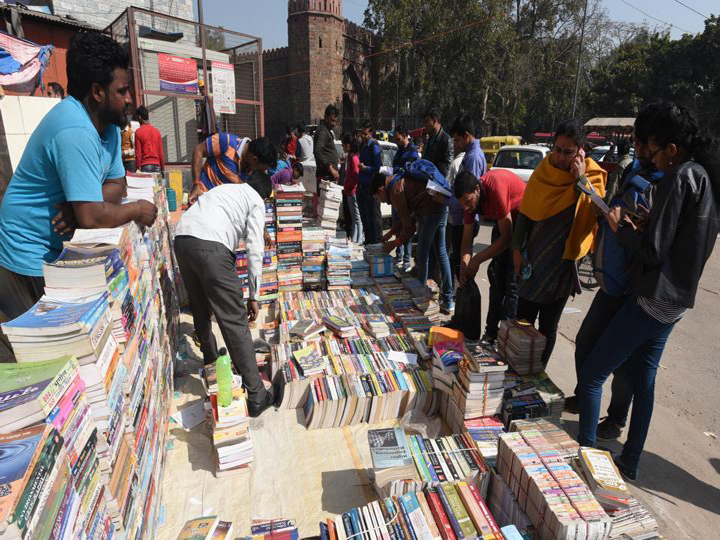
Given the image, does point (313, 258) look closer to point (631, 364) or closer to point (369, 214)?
point (369, 214)

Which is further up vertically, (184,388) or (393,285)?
(393,285)

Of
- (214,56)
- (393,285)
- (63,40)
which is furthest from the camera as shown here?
(63,40)

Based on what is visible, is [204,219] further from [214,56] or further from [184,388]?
[214,56]

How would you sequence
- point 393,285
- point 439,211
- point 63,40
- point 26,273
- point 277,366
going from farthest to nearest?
point 63,40 < point 393,285 < point 439,211 < point 277,366 < point 26,273

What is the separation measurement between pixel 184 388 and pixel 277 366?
2.32 ft

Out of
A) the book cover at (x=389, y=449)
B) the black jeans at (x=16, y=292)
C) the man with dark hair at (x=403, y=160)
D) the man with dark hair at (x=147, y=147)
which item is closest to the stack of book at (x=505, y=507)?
the book cover at (x=389, y=449)

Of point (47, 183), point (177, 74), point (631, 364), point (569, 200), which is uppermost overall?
point (177, 74)

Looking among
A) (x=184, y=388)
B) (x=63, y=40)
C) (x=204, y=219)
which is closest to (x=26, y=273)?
(x=204, y=219)

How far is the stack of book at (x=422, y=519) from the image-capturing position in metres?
1.70

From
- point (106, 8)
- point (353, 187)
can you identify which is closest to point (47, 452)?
point (353, 187)

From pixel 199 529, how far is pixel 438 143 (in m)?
4.60

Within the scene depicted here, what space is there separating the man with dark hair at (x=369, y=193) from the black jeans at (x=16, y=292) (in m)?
4.70

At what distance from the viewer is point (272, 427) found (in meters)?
2.76

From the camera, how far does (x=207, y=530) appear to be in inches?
72.4
